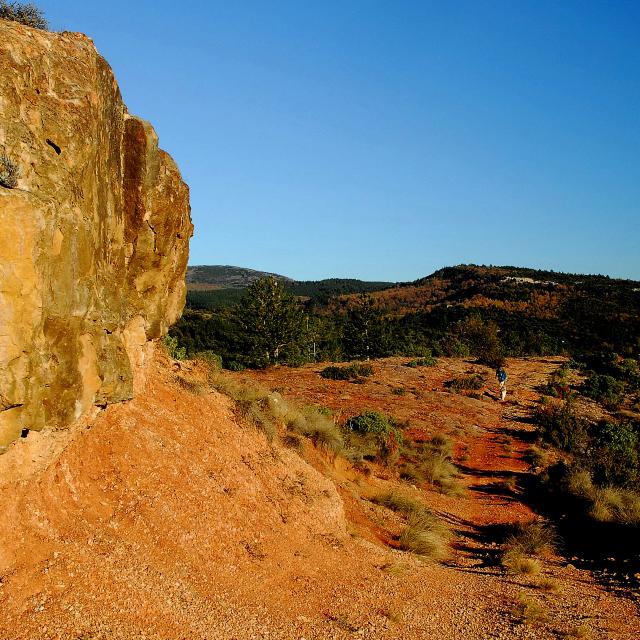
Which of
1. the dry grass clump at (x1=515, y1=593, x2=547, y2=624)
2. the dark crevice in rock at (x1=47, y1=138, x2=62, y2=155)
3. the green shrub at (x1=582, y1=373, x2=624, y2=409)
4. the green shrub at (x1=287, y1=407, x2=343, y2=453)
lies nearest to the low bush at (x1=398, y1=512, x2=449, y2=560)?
the dry grass clump at (x1=515, y1=593, x2=547, y2=624)

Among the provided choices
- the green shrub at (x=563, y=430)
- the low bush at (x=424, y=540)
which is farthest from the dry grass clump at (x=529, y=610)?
the green shrub at (x=563, y=430)

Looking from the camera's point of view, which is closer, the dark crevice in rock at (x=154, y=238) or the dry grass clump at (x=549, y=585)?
the dark crevice in rock at (x=154, y=238)

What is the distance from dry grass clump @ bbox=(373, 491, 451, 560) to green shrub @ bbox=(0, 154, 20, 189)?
10.5 metres

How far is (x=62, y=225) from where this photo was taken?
5477 mm

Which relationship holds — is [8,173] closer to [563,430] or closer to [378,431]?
[378,431]

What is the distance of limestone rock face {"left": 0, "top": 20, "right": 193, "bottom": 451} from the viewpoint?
195 inches

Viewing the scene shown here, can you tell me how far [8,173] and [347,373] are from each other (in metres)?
29.5

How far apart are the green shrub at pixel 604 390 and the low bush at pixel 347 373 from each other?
546 inches

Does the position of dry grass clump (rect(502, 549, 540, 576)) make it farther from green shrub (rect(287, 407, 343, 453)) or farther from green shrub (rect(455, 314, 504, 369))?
green shrub (rect(455, 314, 504, 369))

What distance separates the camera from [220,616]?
6996 mm

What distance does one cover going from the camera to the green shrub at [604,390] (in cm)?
3122

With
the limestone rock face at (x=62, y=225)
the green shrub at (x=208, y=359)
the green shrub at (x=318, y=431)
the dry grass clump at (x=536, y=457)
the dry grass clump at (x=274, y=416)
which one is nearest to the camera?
the limestone rock face at (x=62, y=225)

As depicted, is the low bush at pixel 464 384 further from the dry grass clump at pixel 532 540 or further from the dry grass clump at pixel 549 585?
the dry grass clump at pixel 549 585

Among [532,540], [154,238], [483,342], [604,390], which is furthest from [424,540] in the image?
[483,342]
